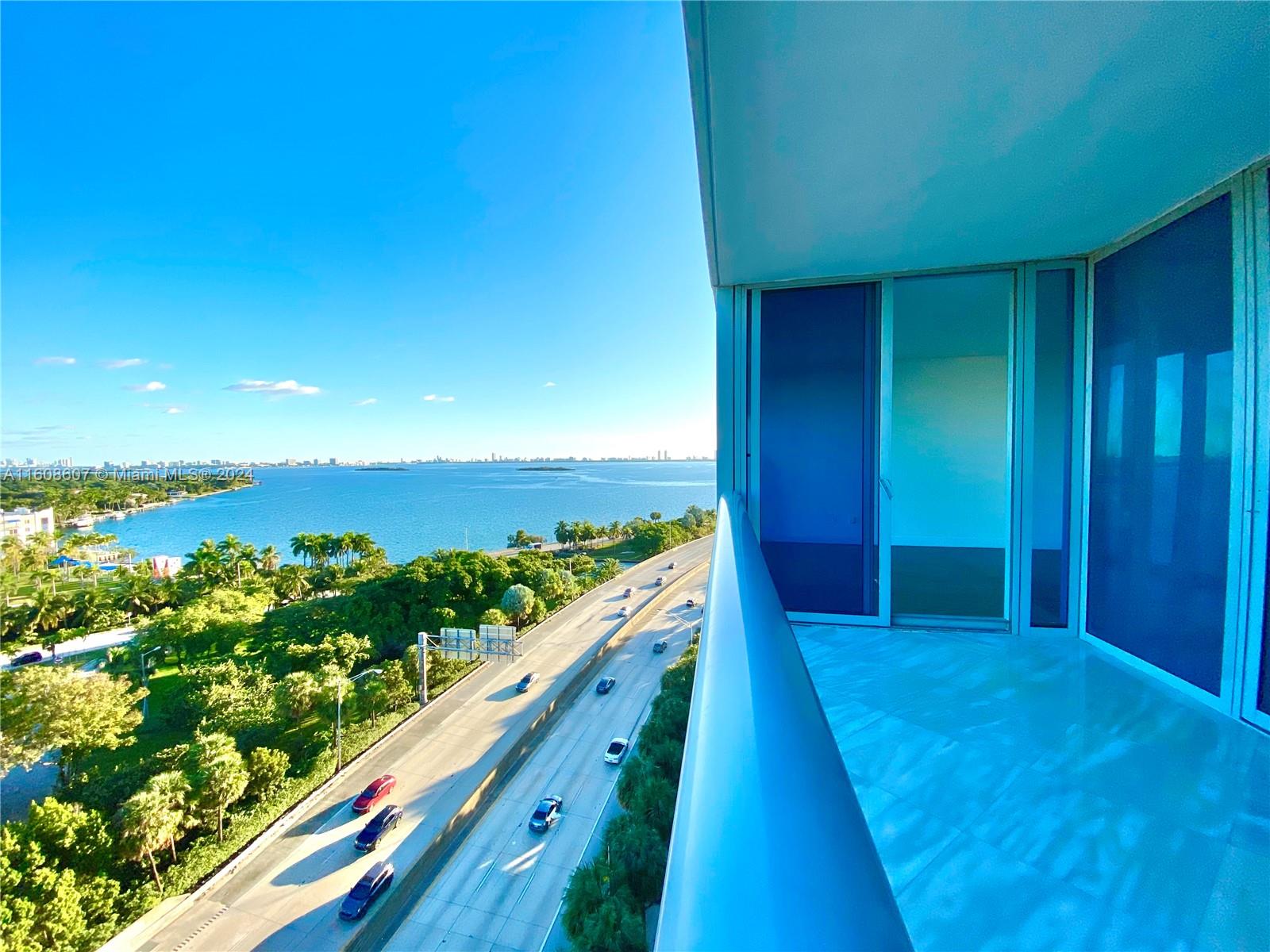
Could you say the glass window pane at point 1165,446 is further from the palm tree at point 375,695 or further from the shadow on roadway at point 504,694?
the palm tree at point 375,695

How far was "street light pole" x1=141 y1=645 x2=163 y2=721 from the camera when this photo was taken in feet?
32.3

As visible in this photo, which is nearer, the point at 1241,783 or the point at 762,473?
the point at 1241,783

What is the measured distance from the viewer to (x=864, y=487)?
7.36 ft

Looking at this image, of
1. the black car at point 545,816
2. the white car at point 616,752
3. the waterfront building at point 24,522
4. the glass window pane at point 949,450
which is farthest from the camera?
the waterfront building at point 24,522

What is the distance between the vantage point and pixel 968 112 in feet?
3.38

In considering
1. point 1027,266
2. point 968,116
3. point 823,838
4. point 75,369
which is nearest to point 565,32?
point 1027,266

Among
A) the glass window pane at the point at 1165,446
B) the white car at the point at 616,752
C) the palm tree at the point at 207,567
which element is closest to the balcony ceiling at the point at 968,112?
the glass window pane at the point at 1165,446

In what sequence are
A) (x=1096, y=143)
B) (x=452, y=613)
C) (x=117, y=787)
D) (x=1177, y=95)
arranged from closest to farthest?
(x=1177, y=95) → (x=1096, y=143) → (x=117, y=787) → (x=452, y=613)

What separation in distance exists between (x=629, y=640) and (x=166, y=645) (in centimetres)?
1128

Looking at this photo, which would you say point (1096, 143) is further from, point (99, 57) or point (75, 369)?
point (75, 369)

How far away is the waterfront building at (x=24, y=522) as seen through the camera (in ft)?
59.9

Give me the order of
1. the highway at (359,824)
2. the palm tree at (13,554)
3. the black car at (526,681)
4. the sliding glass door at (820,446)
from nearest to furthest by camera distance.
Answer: the sliding glass door at (820,446), the highway at (359,824), the black car at (526,681), the palm tree at (13,554)

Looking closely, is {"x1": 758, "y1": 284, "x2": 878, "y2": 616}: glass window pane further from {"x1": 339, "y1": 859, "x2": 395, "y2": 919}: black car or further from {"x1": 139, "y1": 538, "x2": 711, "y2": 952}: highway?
{"x1": 139, "y1": 538, "x2": 711, "y2": 952}: highway

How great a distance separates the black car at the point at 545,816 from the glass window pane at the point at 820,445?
19.8 ft
